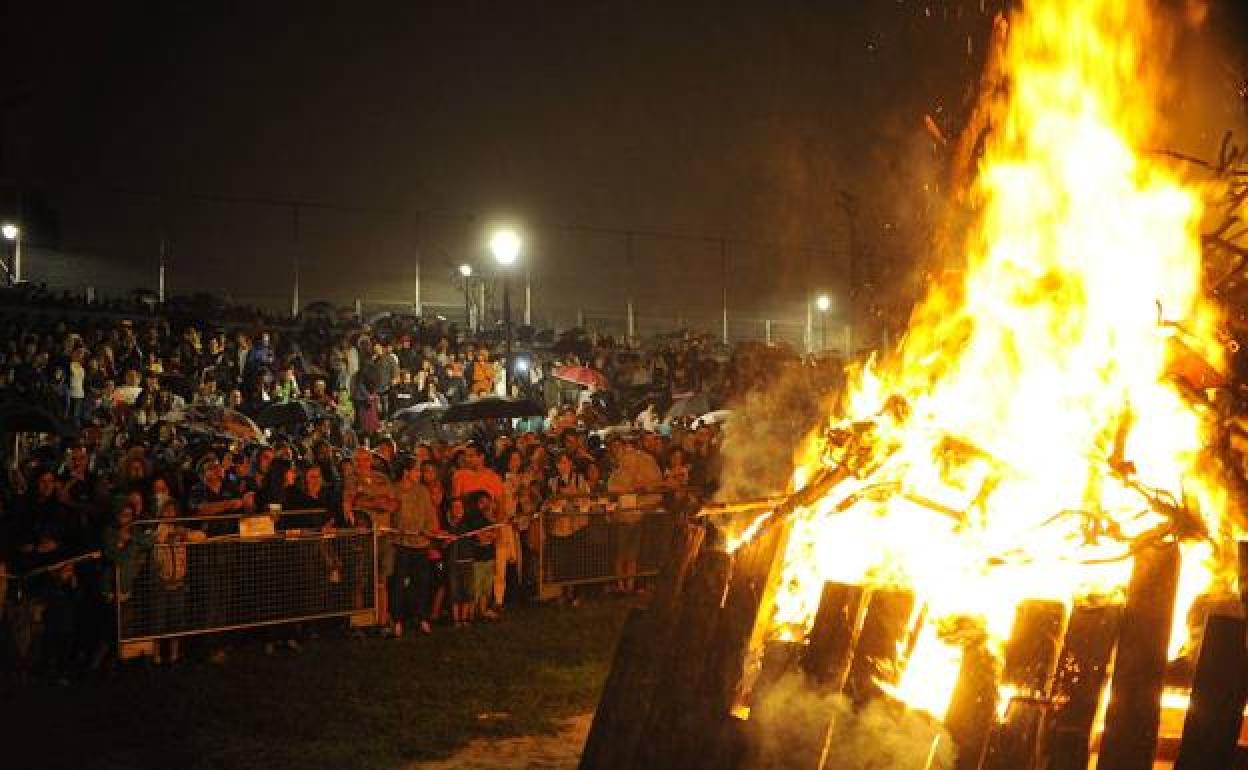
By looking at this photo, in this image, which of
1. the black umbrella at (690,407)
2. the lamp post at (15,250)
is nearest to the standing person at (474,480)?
the black umbrella at (690,407)

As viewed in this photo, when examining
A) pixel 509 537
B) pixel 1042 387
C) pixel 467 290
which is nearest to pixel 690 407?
pixel 467 290

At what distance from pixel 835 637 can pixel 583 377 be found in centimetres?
2003

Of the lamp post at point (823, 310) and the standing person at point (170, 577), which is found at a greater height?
the lamp post at point (823, 310)

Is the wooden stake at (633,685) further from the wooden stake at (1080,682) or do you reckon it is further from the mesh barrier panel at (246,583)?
the mesh barrier panel at (246,583)

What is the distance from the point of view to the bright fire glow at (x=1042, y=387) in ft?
18.7

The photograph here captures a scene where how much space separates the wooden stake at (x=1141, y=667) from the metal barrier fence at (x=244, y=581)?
8.62 metres

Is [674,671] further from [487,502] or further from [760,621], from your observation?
[487,502]

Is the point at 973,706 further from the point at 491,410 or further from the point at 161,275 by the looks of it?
the point at 161,275

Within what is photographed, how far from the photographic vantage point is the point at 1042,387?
6.31 metres

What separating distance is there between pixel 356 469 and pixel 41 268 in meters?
17.1

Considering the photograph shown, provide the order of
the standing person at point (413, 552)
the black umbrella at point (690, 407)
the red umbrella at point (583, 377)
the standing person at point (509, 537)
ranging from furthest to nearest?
1. the red umbrella at point (583, 377)
2. the black umbrella at point (690, 407)
3. the standing person at point (509, 537)
4. the standing person at point (413, 552)

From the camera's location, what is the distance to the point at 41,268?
26.0 m

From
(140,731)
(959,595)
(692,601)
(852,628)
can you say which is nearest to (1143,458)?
(959,595)

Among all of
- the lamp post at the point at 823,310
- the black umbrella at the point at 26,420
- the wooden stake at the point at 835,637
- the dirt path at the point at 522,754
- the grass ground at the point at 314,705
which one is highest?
the lamp post at the point at 823,310
